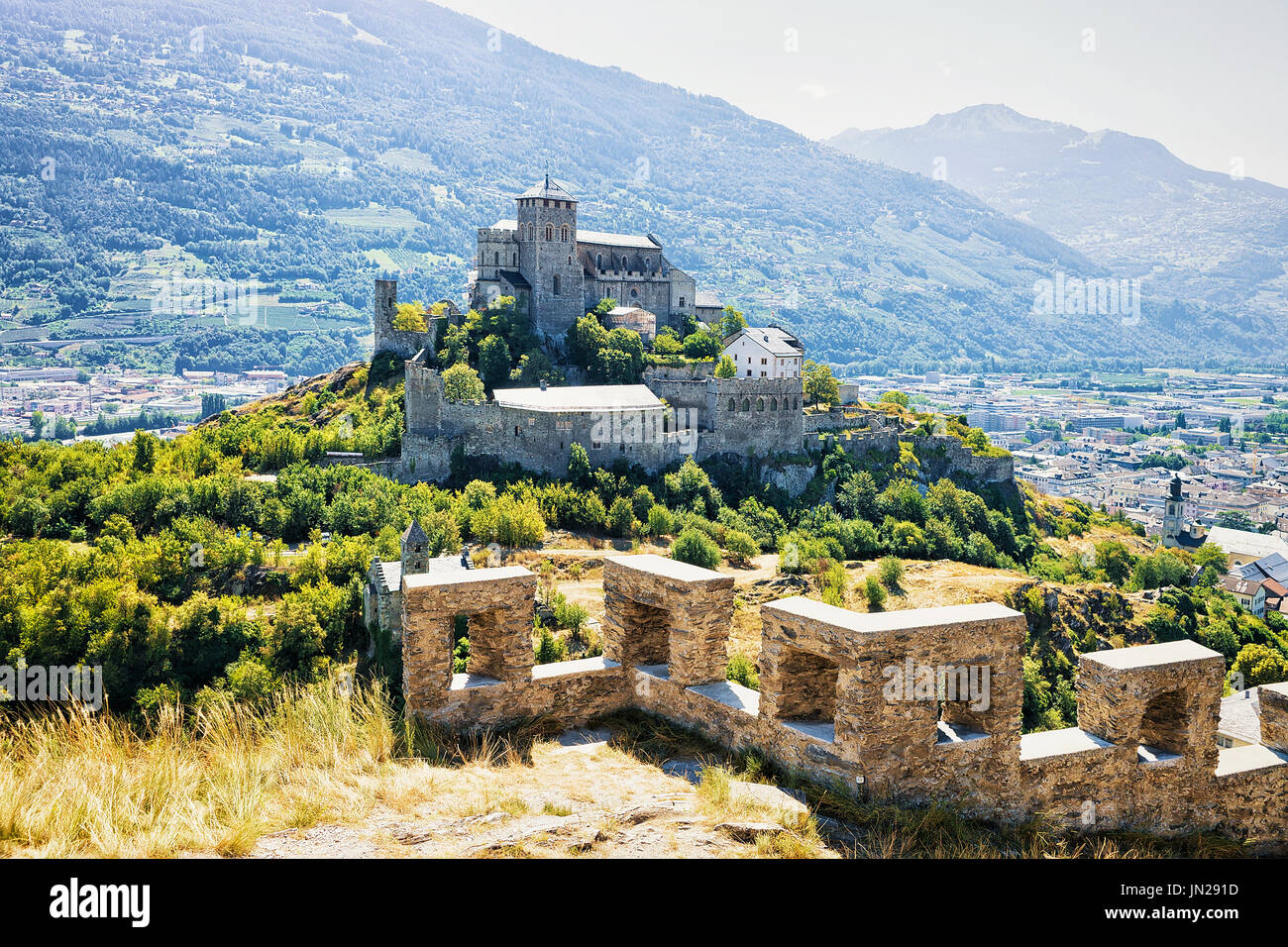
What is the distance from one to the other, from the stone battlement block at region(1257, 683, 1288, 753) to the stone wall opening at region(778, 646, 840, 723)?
4.92 meters

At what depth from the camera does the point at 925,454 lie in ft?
181

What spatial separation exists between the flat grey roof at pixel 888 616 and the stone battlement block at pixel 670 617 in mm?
912

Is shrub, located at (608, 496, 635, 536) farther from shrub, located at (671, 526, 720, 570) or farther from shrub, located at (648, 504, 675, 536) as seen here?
shrub, located at (671, 526, 720, 570)

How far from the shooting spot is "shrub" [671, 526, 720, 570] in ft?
117

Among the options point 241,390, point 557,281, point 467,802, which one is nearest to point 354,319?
point 241,390

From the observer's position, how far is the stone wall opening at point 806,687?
368 inches

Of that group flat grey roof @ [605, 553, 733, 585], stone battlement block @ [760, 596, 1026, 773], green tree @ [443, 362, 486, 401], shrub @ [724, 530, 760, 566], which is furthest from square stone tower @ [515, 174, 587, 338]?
stone battlement block @ [760, 596, 1026, 773]

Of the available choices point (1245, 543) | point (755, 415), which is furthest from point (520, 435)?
point (1245, 543)

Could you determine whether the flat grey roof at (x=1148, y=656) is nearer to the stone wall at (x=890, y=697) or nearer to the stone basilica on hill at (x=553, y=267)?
the stone wall at (x=890, y=697)

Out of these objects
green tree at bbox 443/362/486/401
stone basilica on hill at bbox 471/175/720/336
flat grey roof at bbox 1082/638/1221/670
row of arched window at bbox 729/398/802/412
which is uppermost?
stone basilica on hill at bbox 471/175/720/336

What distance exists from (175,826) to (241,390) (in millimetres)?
142392

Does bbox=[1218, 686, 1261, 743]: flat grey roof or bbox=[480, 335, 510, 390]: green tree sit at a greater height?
bbox=[480, 335, 510, 390]: green tree

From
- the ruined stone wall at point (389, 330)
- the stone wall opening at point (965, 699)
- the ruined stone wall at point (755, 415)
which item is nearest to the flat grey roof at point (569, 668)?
the stone wall opening at point (965, 699)
